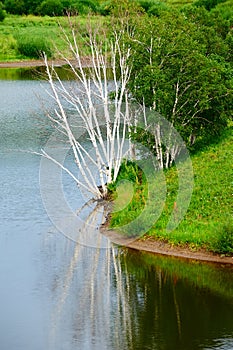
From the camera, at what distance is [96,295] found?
21312 mm

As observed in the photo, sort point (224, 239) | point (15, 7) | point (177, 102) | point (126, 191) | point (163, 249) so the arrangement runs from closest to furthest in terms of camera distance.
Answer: point (224, 239)
point (163, 249)
point (126, 191)
point (177, 102)
point (15, 7)

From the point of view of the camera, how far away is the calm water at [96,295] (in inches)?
742

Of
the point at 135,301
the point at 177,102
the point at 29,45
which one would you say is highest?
the point at 29,45

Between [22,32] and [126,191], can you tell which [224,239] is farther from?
[22,32]

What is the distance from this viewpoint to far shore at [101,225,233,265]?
76.5ft

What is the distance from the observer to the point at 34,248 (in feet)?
80.8

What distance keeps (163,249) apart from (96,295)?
3.41 metres

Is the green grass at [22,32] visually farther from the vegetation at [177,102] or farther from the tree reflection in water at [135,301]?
the tree reflection in water at [135,301]

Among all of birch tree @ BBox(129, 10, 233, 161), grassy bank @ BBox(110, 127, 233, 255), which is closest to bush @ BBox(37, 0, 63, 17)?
birch tree @ BBox(129, 10, 233, 161)

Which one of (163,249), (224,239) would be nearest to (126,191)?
(163,249)

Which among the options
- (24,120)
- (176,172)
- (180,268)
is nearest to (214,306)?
(180,268)

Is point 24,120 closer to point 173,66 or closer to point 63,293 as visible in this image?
point 173,66

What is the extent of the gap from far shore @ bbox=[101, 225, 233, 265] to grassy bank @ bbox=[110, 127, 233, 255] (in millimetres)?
169

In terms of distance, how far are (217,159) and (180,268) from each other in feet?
24.0
